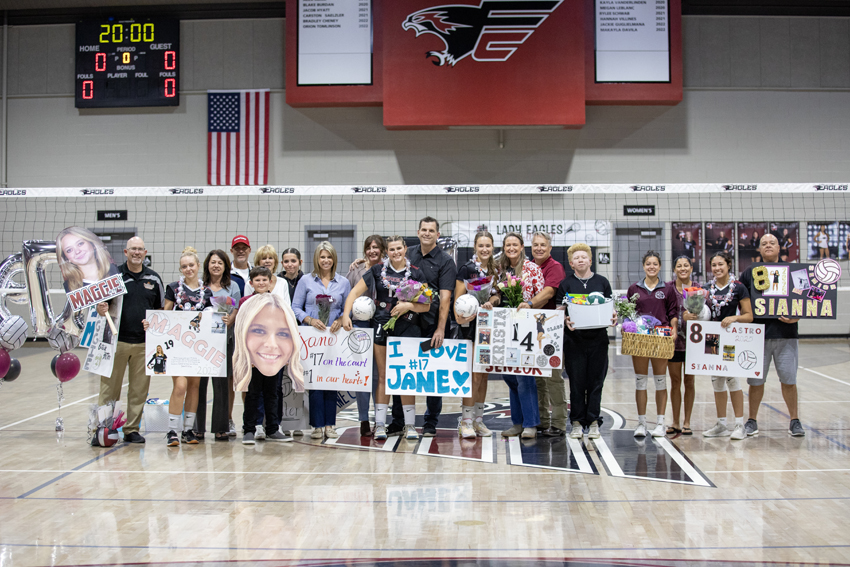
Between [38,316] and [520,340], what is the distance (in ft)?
13.5

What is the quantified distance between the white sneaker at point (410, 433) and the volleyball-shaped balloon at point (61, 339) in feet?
9.84

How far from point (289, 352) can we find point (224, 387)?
2.48ft

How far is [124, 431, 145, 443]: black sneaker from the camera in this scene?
5.61 m

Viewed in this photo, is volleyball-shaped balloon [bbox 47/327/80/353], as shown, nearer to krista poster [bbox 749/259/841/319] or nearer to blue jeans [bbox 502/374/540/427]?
blue jeans [bbox 502/374/540/427]

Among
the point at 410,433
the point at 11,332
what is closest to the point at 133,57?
the point at 11,332

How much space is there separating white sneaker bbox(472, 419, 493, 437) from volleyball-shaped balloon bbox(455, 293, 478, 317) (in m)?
1.05

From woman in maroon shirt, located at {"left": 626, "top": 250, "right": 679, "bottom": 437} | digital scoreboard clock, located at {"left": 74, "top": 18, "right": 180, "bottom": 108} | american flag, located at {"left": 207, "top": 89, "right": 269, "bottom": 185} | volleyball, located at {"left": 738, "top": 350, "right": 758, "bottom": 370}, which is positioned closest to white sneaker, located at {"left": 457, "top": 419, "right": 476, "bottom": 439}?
woman in maroon shirt, located at {"left": 626, "top": 250, "right": 679, "bottom": 437}

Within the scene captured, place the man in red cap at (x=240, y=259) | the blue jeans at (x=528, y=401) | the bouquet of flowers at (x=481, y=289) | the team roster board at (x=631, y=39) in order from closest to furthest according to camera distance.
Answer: the bouquet of flowers at (x=481, y=289) < the blue jeans at (x=528, y=401) < the man in red cap at (x=240, y=259) < the team roster board at (x=631, y=39)

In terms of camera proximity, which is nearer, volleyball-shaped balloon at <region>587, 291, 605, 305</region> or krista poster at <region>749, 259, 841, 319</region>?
volleyball-shaped balloon at <region>587, 291, 605, 305</region>

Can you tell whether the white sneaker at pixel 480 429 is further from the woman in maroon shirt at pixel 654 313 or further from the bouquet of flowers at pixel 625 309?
the bouquet of flowers at pixel 625 309

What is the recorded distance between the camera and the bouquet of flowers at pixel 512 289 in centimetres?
550

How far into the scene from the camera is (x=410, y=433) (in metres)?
5.67

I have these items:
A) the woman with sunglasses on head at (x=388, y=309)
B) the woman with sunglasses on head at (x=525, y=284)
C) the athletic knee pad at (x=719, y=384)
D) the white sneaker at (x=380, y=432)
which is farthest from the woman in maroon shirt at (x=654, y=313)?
the white sneaker at (x=380, y=432)

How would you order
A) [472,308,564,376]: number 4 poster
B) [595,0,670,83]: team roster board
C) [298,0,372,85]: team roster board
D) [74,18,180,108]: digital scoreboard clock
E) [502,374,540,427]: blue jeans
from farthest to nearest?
[74,18,180,108]: digital scoreboard clock < [298,0,372,85]: team roster board < [595,0,670,83]: team roster board < [502,374,540,427]: blue jeans < [472,308,564,376]: number 4 poster
